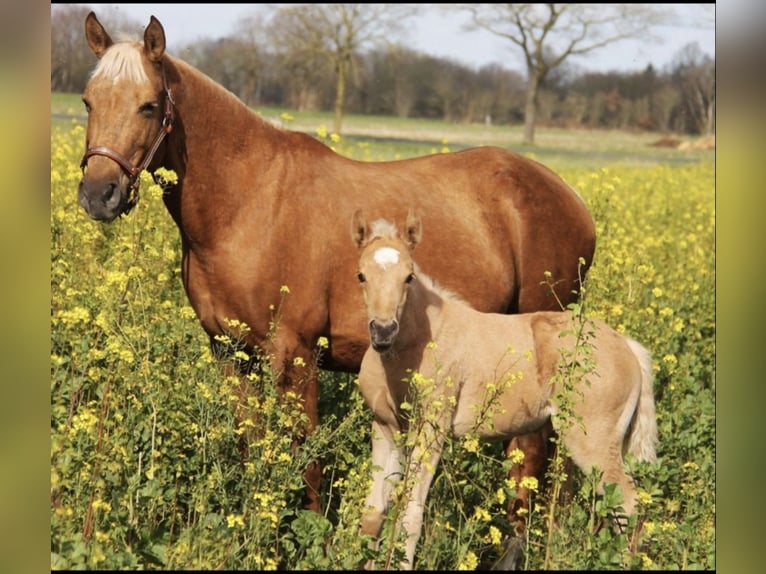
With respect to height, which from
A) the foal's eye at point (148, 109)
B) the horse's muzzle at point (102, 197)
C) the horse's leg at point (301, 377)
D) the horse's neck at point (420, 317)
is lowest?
the horse's leg at point (301, 377)

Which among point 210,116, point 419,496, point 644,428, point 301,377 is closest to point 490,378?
point 419,496

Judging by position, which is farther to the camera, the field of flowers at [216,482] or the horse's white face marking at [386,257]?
the horse's white face marking at [386,257]

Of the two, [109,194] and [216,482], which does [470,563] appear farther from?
[109,194]

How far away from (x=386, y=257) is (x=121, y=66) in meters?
1.78

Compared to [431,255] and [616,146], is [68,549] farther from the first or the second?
[616,146]

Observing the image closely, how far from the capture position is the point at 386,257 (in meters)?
4.69

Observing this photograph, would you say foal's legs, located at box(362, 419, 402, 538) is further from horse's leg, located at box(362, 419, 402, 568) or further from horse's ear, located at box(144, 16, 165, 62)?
horse's ear, located at box(144, 16, 165, 62)

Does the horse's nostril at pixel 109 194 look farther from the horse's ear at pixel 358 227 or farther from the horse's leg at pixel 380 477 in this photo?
the horse's leg at pixel 380 477

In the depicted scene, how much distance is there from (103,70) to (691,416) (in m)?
4.65

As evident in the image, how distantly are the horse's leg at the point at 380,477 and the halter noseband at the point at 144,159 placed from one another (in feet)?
6.13

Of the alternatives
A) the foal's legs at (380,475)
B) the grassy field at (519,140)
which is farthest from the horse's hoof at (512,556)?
the grassy field at (519,140)

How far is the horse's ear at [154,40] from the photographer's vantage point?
16.1 feet

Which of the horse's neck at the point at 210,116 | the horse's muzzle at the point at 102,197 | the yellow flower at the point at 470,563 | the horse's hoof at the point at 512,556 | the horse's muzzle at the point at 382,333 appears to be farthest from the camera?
the horse's neck at the point at 210,116

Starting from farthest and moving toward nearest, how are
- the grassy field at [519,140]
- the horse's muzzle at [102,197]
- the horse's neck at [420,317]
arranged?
the grassy field at [519,140] < the horse's neck at [420,317] < the horse's muzzle at [102,197]
